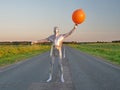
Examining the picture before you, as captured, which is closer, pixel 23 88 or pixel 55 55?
pixel 23 88

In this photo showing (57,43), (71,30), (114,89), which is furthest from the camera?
(57,43)

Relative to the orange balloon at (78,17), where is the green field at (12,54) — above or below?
below

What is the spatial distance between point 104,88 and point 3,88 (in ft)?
11.0

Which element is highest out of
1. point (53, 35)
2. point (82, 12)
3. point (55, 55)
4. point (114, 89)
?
point (82, 12)

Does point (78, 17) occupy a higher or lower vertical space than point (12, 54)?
higher

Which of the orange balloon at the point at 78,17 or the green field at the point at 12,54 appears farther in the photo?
the green field at the point at 12,54

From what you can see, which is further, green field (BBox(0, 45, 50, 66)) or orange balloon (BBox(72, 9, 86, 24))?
green field (BBox(0, 45, 50, 66))

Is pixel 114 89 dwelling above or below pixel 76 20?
below

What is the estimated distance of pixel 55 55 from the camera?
424 inches

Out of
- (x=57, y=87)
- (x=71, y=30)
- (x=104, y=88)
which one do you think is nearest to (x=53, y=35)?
(x=71, y=30)

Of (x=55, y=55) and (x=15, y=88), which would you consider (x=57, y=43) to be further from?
(x=15, y=88)

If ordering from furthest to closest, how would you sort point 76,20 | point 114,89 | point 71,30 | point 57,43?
point 57,43, point 71,30, point 114,89, point 76,20

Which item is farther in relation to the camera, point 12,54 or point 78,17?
point 12,54

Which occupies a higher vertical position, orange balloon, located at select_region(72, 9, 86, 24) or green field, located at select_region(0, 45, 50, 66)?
orange balloon, located at select_region(72, 9, 86, 24)
